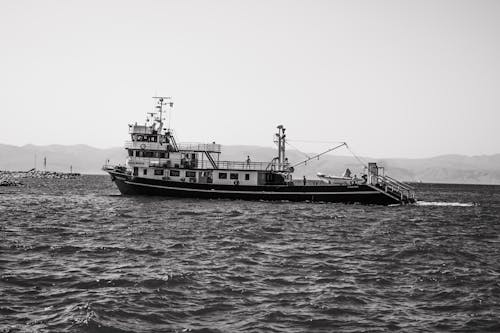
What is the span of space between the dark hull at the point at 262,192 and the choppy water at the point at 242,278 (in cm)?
1992

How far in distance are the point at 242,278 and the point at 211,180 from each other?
1504 inches

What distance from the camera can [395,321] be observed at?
12.8m

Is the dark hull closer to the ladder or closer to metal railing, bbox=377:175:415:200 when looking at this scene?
the ladder

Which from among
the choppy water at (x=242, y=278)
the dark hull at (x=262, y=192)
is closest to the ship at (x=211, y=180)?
the dark hull at (x=262, y=192)

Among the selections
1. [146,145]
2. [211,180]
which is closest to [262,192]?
[211,180]

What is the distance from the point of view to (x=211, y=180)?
180 ft

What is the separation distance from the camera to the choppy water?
12.6 meters

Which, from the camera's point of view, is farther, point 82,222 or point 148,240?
point 82,222

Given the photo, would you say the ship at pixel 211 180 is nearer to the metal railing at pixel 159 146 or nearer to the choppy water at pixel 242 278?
the metal railing at pixel 159 146

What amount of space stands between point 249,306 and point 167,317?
7.60 feet

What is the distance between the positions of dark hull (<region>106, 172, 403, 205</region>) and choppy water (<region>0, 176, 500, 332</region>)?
65.4 feet

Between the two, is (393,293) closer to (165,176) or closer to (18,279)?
(18,279)

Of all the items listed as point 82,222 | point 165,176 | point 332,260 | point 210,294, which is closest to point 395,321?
point 210,294

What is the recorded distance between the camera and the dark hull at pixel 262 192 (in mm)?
52500
